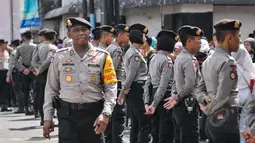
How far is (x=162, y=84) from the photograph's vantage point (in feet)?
32.3

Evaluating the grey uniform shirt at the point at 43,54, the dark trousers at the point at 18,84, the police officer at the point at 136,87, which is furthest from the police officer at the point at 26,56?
the police officer at the point at 136,87

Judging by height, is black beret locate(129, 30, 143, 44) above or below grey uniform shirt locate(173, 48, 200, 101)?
above

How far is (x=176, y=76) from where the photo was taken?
29.6 ft

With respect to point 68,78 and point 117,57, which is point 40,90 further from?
point 68,78

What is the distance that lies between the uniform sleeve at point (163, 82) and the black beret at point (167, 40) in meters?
0.27

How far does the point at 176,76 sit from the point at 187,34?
1.85 ft

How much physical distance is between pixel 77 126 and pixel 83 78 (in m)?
0.53

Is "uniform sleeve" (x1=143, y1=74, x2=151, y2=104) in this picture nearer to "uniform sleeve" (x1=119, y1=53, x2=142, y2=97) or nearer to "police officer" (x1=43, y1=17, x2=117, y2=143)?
"uniform sleeve" (x1=119, y1=53, x2=142, y2=97)

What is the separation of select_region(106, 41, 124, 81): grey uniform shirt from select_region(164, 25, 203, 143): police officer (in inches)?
90.2

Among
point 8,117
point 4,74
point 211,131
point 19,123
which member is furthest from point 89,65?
point 4,74

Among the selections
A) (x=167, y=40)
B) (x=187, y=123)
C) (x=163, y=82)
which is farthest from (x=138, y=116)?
(x=187, y=123)

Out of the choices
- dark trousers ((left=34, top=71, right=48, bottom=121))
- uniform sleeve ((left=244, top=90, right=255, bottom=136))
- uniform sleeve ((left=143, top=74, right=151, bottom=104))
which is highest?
uniform sleeve ((left=244, top=90, right=255, bottom=136))

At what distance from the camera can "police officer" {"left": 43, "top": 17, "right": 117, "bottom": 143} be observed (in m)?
7.52

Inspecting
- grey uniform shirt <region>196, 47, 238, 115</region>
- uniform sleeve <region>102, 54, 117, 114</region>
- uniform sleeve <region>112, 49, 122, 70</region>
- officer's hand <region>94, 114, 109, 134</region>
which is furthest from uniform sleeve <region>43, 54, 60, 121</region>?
uniform sleeve <region>112, 49, 122, 70</region>
